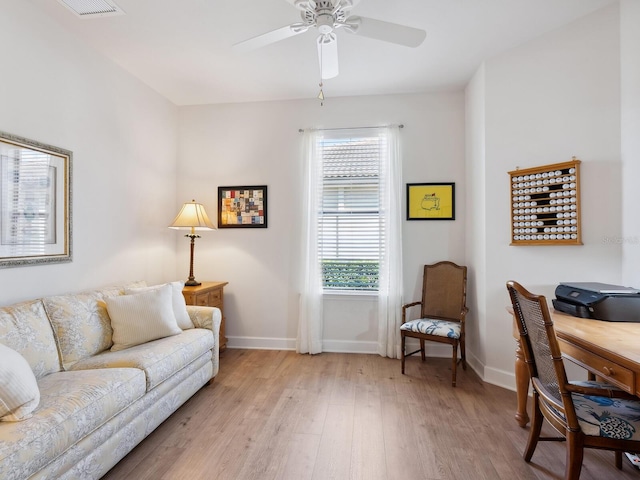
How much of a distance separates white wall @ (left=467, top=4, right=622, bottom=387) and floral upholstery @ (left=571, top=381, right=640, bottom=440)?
46.9 inches

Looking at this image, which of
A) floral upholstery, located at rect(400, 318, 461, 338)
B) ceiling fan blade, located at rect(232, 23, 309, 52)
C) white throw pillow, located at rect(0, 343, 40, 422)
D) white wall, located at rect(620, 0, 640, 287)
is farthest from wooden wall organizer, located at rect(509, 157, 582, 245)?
white throw pillow, located at rect(0, 343, 40, 422)

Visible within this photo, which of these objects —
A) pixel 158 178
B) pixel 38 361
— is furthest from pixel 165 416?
pixel 158 178

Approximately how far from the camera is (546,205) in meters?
2.56

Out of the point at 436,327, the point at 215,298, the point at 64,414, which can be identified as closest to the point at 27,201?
the point at 64,414

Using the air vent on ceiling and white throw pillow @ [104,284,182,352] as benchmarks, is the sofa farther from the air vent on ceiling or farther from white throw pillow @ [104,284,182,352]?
the air vent on ceiling

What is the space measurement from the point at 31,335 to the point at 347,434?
6.56 ft

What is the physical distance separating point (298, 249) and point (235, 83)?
6.13 ft

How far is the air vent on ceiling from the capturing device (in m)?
2.13

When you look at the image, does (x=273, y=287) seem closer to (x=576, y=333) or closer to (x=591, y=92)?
(x=576, y=333)

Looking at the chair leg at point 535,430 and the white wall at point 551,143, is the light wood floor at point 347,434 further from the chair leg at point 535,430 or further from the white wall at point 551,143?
the white wall at point 551,143

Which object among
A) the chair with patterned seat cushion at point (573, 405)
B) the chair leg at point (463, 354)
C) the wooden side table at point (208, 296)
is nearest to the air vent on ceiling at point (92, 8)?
the wooden side table at point (208, 296)

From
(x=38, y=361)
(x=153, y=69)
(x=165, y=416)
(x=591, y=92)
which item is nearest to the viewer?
(x=38, y=361)

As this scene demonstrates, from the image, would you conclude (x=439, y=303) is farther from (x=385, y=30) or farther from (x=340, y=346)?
(x=385, y=30)

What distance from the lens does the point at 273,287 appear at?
3.73 metres
